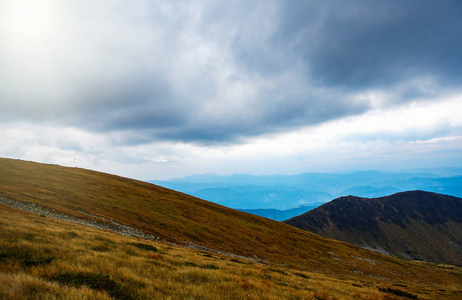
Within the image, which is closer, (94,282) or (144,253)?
(94,282)

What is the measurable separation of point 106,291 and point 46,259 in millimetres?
4852

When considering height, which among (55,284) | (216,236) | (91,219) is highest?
(55,284)

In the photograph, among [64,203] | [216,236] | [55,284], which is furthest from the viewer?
[216,236]

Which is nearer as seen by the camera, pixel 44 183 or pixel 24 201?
pixel 24 201

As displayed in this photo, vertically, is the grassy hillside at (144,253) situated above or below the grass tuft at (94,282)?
below

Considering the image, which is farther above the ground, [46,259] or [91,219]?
[46,259]

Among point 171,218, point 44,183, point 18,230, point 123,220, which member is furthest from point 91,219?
point 44,183

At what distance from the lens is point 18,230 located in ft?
42.8

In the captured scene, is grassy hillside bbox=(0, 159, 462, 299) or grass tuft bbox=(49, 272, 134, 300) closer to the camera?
grass tuft bbox=(49, 272, 134, 300)

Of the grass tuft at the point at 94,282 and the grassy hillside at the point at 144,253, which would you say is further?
the grassy hillside at the point at 144,253

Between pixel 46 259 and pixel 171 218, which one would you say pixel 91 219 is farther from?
pixel 46 259

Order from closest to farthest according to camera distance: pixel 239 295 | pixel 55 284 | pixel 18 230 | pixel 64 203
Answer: pixel 55 284, pixel 239 295, pixel 18 230, pixel 64 203

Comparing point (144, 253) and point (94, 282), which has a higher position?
Answer: point (94, 282)

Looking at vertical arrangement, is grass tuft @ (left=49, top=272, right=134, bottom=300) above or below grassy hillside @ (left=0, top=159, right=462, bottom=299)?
above
